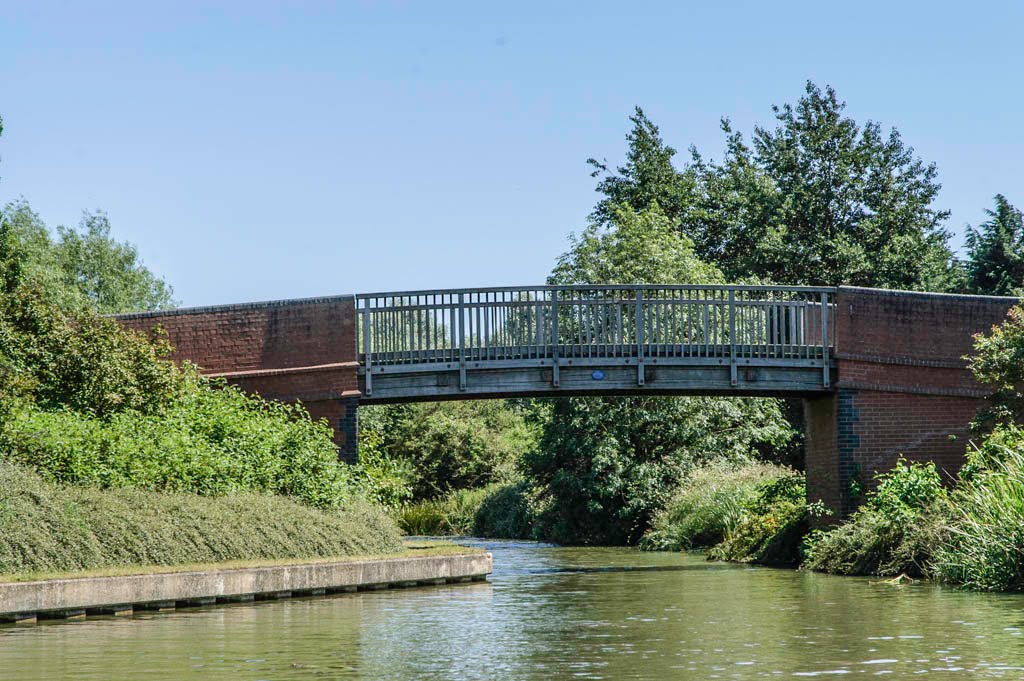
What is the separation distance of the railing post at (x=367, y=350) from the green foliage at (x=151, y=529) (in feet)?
13.3

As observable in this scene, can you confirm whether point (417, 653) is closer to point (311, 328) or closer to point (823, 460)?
point (311, 328)

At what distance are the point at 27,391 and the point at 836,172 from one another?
30.1 meters

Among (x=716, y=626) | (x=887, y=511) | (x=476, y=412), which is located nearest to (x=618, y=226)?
(x=476, y=412)

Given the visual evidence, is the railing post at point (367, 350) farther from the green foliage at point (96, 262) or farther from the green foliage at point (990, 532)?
the green foliage at point (96, 262)

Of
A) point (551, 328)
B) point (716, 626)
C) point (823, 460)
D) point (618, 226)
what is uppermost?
point (618, 226)

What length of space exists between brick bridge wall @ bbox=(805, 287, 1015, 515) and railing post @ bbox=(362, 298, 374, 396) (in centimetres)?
812

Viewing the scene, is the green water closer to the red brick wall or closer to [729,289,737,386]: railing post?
[729,289,737,386]: railing post

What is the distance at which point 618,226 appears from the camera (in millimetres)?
42156

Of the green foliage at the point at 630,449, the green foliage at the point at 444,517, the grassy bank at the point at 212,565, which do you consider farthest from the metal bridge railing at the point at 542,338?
the green foliage at the point at 444,517

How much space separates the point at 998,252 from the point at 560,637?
3331cm

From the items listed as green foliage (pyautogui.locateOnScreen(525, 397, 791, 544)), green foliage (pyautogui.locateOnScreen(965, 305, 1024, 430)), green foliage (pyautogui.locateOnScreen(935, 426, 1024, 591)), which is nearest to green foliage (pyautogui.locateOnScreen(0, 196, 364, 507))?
green foliage (pyautogui.locateOnScreen(935, 426, 1024, 591))

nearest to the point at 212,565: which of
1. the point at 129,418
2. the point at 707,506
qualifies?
the point at 129,418

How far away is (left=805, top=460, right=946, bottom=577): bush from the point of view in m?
21.1

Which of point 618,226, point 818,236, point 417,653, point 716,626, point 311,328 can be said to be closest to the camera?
point 417,653
